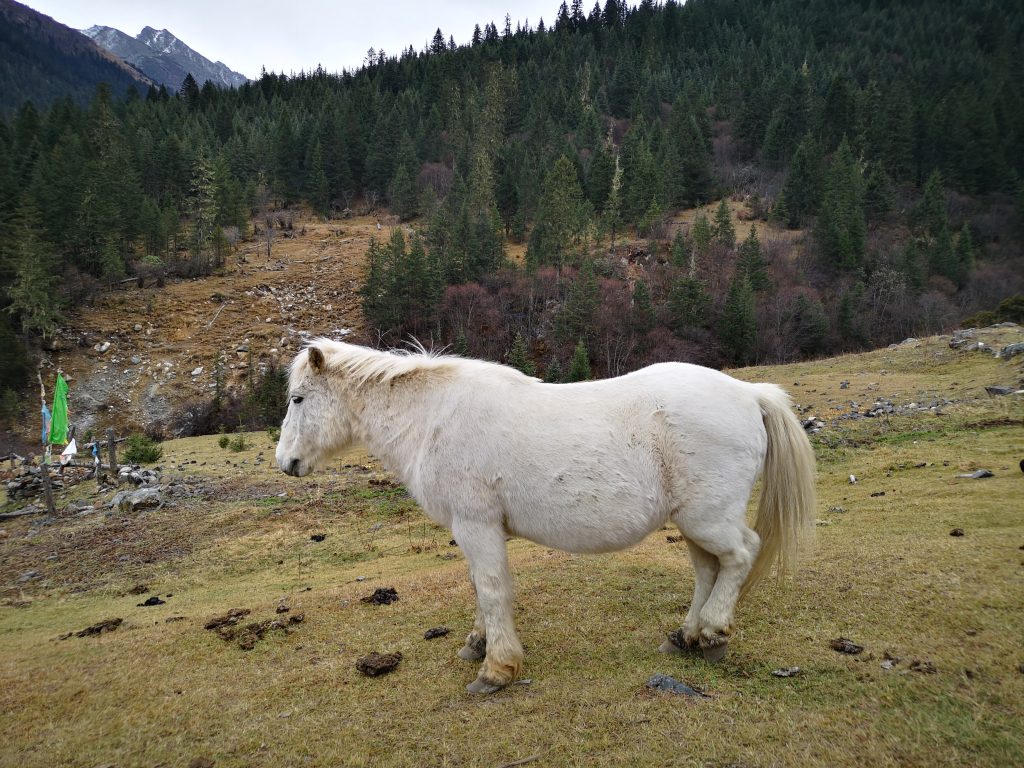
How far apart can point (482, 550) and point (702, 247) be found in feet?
179

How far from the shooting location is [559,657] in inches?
172

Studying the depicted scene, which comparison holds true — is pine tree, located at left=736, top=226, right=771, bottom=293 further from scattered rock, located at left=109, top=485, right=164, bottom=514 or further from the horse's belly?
the horse's belly

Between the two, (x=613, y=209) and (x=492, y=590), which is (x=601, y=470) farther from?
(x=613, y=209)

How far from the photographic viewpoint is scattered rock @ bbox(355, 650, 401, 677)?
4336 mm

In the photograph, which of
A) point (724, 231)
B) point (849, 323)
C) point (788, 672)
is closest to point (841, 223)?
point (724, 231)

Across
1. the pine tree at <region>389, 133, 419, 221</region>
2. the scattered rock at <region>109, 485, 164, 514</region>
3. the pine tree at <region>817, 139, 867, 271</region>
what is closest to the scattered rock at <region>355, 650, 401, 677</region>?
the scattered rock at <region>109, 485, 164, 514</region>

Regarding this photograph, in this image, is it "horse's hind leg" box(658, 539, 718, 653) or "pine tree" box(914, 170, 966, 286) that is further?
"pine tree" box(914, 170, 966, 286)

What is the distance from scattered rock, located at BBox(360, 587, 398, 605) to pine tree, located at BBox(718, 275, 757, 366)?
40645 millimetres

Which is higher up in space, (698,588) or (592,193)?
(592,193)

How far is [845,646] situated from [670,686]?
1.39m

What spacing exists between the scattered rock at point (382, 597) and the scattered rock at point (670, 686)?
3243 millimetres

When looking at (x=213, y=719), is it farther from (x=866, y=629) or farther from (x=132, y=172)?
(x=132, y=172)

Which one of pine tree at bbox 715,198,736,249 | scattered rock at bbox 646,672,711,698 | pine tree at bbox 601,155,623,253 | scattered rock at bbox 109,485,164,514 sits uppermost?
pine tree at bbox 601,155,623,253

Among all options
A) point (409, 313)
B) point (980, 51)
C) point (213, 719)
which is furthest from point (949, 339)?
point (980, 51)
